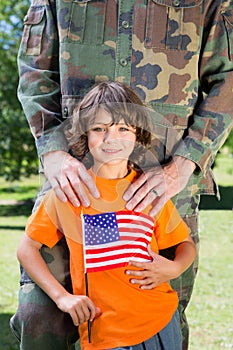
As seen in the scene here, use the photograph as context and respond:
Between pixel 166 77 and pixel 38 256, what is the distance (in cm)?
76

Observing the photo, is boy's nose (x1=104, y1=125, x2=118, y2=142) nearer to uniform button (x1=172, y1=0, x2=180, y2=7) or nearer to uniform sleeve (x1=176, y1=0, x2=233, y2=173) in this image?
uniform sleeve (x1=176, y1=0, x2=233, y2=173)

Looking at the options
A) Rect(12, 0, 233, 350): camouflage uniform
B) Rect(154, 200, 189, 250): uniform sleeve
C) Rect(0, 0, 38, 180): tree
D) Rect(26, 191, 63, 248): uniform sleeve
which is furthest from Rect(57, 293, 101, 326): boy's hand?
Rect(0, 0, 38, 180): tree

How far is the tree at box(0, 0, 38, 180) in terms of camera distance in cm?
1223

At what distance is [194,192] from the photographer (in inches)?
110

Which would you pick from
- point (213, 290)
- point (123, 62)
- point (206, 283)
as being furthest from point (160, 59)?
point (206, 283)

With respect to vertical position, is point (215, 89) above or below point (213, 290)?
above

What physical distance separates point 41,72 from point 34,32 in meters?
0.16

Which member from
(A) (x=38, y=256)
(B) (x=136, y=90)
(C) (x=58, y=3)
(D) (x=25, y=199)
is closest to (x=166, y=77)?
(B) (x=136, y=90)

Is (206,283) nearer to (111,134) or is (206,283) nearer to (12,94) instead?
(111,134)

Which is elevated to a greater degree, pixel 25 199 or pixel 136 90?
pixel 136 90

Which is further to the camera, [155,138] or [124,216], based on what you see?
[155,138]

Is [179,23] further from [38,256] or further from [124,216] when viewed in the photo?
[38,256]

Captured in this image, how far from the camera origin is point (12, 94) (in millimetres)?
→ 12344

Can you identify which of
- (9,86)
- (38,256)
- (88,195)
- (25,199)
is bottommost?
(25,199)
